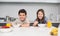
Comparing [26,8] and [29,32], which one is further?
[26,8]

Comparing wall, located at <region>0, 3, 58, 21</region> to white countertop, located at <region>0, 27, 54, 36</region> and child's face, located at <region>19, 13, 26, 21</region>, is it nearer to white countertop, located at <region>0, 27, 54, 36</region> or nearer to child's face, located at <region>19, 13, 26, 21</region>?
child's face, located at <region>19, 13, 26, 21</region>

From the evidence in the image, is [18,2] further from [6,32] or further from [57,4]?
[6,32]

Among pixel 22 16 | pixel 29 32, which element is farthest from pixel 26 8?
pixel 29 32

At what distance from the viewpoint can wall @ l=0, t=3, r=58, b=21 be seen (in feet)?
12.6

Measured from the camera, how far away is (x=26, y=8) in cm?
389

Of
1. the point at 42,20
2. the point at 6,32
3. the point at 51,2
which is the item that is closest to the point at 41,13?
the point at 42,20

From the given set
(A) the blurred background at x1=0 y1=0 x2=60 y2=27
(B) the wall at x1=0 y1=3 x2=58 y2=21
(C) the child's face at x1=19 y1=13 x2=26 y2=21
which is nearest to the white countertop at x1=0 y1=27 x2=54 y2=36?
(C) the child's face at x1=19 y1=13 x2=26 y2=21

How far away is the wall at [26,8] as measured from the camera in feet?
12.6

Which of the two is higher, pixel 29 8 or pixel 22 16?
pixel 29 8

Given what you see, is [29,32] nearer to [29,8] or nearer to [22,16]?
[22,16]

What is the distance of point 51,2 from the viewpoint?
367cm

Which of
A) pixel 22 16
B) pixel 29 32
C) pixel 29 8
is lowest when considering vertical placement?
pixel 29 32

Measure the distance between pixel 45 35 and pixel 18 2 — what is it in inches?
97.6

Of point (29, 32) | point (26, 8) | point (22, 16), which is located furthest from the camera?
point (26, 8)
